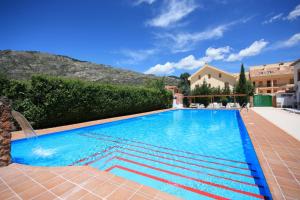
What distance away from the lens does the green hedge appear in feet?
29.0

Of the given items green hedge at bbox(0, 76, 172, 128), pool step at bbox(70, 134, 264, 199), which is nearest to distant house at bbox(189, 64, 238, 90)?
green hedge at bbox(0, 76, 172, 128)

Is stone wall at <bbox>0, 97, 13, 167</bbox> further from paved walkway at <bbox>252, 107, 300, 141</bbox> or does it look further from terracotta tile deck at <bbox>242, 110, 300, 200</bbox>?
paved walkway at <bbox>252, 107, 300, 141</bbox>

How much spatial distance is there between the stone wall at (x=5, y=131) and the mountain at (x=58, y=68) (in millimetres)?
35462

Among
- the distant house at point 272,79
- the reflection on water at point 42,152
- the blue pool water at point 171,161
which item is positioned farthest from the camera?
the distant house at point 272,79

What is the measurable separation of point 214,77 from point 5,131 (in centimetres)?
3550

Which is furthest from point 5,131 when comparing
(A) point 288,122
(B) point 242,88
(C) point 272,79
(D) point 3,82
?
(C) point 272,79

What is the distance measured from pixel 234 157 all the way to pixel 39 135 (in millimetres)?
8886

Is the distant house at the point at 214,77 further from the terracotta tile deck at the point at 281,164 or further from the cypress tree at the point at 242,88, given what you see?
the terracotta tile deck at the point at 281,164

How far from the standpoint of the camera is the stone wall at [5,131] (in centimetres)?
356

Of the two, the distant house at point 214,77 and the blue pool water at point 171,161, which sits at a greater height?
the distant house at point 214,77

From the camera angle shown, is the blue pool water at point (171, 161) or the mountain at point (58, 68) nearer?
the blue pool water at point (171, 161)

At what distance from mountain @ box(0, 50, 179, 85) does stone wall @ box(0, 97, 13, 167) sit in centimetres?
3546

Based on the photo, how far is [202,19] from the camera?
15.8 meters

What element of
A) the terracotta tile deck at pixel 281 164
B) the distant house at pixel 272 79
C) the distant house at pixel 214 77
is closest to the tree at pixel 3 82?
the terracotta tile deck at pixel 281 164
